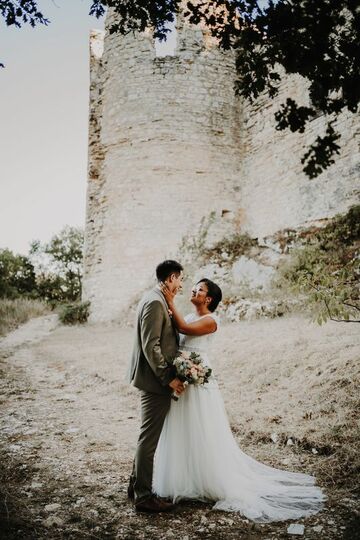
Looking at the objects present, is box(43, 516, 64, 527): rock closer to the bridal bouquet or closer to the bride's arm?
the bridal bouquet

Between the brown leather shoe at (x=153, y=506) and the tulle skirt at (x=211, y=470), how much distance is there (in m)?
0.12

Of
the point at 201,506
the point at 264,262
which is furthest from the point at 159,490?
the point at 264,262

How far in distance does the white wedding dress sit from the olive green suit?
7.1 inches

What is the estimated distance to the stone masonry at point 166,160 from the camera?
1250 cm

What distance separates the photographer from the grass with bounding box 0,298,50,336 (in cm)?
1477

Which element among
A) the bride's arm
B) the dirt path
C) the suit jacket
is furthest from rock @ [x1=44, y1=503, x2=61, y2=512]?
the bride's arm

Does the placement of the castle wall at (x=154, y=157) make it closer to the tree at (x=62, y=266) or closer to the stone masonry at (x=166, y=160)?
the stone masonry at (x=166, y=160)

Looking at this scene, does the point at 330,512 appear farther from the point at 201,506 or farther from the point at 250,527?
Answer: the point at 201,506

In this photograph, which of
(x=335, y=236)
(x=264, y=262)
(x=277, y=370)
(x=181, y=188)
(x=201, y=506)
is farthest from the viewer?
(x=181, y=188)

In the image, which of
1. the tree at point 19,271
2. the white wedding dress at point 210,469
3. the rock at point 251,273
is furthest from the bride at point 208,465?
the tree at point 19,271

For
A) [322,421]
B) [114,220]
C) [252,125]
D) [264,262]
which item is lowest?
[322,421]

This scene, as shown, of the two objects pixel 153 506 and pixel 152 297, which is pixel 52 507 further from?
pixel 152 297

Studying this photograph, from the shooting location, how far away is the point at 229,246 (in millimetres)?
11680

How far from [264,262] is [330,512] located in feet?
26.2
